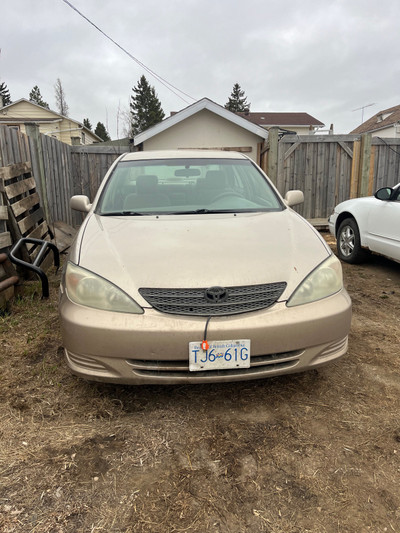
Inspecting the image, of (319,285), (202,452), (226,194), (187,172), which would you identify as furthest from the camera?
(187,172)

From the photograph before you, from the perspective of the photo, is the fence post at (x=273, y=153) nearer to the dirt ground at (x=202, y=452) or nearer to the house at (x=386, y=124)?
the dirt ground at (x=202, y=452)

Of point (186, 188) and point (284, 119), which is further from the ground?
point (284, 119)

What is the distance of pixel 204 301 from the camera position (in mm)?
2016

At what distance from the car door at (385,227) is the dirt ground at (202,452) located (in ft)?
7.63

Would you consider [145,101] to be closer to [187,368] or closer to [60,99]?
[60,99]

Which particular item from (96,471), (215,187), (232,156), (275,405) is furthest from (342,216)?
(96,471)

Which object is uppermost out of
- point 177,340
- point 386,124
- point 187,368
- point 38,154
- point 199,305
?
point 386,124

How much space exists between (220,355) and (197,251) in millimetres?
631

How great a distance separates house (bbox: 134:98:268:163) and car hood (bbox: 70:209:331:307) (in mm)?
9524

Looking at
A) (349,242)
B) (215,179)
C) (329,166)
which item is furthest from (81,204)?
(329,166)

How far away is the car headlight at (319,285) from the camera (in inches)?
83.2

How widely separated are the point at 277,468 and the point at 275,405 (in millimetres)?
516

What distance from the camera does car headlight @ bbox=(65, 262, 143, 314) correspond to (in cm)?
202

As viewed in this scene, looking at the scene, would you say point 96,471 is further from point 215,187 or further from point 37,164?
point 37,164
